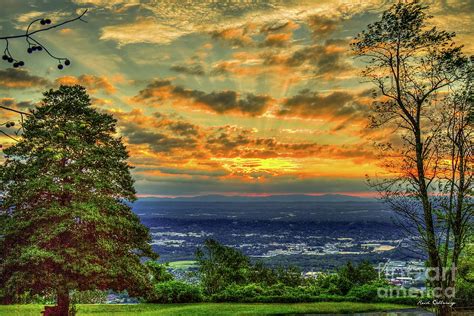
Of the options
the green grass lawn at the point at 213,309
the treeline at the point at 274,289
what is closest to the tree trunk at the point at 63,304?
the green grass lawn at the point at 213,309

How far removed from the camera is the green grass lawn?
18203 millimetres

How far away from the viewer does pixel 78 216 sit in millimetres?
15125

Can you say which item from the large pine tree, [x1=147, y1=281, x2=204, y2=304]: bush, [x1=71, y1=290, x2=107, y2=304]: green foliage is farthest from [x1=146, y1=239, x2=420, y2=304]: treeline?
[x1=71, y1=290, x2=107, y2=304]: green foliage

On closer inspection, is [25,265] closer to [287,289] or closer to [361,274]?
[287,289]

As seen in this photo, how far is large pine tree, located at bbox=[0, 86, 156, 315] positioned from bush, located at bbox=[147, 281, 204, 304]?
5.45 metres

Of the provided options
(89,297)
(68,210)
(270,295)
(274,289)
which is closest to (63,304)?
(68,210)

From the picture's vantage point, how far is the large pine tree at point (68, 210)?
14656 millimetres

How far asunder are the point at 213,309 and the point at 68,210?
8.20 meters

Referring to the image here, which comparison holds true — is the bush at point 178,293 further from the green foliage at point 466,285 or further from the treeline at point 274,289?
the green foliage at point 466,285

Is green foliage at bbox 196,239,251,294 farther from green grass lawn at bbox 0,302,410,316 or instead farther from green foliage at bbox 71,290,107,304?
green foliage at bbox 71,290,107,304

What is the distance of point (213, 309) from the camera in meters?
19.0

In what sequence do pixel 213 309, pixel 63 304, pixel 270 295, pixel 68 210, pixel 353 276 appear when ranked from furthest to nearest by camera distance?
pixel 353 276 < pixel 270 295 < pixel 213 309 < pixel 63 304 < pixel 68 210

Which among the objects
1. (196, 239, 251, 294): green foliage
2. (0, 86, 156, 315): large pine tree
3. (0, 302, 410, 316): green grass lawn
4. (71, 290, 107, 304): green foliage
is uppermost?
(0, 86, 156, 315): large pine tree

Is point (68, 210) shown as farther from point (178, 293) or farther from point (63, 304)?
point (178, 293)
